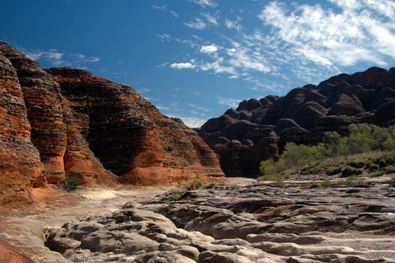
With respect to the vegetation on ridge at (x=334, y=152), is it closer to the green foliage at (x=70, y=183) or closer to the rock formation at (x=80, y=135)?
the rock formation at (x=80, y=135)

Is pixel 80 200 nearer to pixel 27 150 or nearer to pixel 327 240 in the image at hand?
pixel 27 150

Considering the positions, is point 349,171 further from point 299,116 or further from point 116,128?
point 299,116

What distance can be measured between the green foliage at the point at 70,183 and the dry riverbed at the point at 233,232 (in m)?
9.90

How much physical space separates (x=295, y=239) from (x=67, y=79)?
35.6 metres

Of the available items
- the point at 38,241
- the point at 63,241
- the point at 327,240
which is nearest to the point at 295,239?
the point at 327,240

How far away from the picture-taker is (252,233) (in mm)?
13531

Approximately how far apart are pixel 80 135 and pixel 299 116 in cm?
8810

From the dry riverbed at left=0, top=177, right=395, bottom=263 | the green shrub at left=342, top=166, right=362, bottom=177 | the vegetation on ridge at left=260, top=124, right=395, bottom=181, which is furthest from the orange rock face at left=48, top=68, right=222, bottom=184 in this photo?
the dry riverbed at left=0, top=177, right=395, bottom=263

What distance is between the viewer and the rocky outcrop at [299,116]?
91.8m

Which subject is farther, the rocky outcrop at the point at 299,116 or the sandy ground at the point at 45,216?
the rocky outcrop at the point at 299,116

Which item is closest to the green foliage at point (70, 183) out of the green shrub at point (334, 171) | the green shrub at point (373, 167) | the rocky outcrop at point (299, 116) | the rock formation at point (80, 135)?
the rock formation at point (80, 135)

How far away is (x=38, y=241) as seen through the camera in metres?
16.3

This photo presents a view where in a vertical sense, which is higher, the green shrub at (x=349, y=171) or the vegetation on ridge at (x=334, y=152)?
the vegetation on ridge at (x=334, y=152)

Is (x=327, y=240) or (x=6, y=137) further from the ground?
(x=6, y=137)
